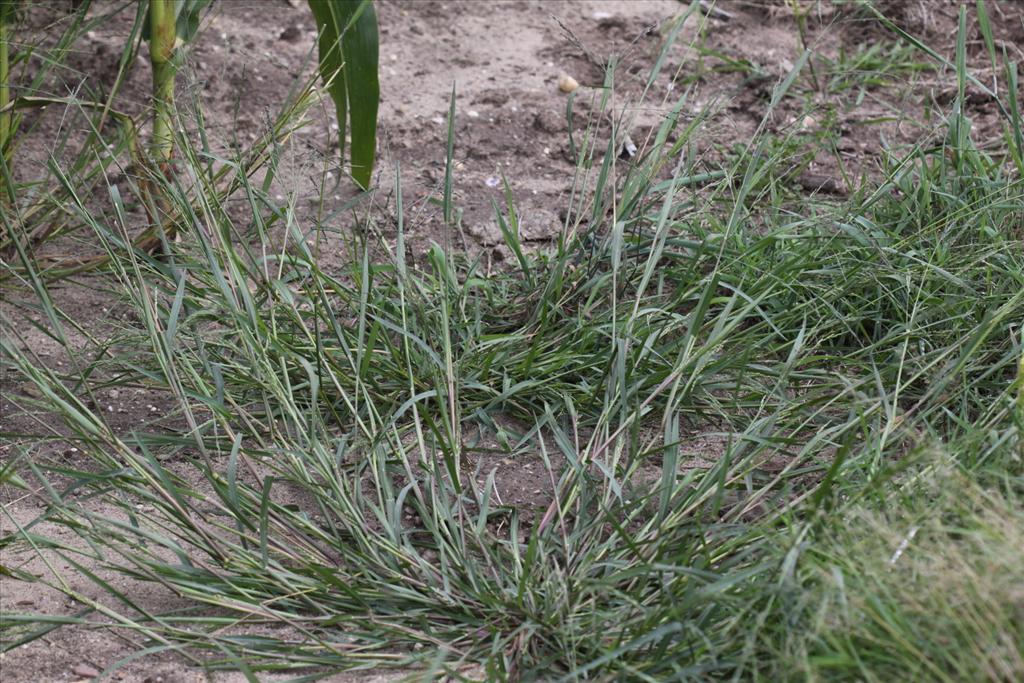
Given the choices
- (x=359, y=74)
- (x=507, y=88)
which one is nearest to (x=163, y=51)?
(x=359, y=74)

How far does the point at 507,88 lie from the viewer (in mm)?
3295

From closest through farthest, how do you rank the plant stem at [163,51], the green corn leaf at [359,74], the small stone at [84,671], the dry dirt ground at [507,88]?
the small stone at [84,671]
the green corn leaf at [359,74]
the plant stem at [163,51]
the dry dirt ground at [507,88]

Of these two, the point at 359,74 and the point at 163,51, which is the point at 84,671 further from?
the point at 163,51

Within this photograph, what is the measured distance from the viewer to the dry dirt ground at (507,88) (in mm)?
2811

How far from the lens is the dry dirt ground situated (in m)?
2.81

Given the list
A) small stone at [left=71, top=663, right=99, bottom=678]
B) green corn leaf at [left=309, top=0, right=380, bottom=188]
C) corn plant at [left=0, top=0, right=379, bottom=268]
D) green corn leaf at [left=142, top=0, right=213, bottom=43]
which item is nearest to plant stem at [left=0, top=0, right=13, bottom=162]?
corn plant at [left=0, top=0, right=379, bottom=268]

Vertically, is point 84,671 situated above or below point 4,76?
below

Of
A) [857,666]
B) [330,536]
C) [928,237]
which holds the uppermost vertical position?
[857,666]

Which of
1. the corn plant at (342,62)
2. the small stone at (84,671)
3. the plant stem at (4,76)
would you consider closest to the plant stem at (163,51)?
the corn plant at (342,62)

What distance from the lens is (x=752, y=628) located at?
1392 mm

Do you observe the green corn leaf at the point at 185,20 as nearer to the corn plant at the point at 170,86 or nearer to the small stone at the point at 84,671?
the corn plant at the point at 170,86

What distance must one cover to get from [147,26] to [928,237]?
5.57ft

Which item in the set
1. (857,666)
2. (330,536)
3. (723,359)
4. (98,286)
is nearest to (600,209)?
(723,359)

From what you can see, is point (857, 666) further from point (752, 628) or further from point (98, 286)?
point (98, 286)
